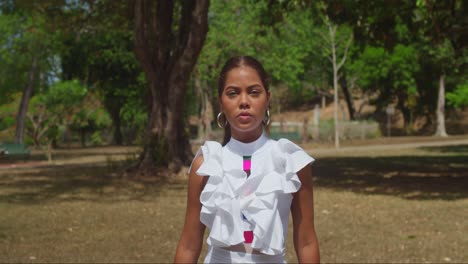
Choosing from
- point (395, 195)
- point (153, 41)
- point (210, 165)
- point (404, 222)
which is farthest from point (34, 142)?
point (210, 165)

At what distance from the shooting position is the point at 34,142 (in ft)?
168

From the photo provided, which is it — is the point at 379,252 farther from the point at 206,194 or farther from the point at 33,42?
the point at 33,42

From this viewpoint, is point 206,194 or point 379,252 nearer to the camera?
point 206,194

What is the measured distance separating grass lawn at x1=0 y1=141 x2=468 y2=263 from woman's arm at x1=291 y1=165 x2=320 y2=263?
6204 mm

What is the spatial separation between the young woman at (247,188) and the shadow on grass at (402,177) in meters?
13.5

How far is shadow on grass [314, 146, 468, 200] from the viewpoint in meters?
17.4

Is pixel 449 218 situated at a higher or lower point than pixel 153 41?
lower

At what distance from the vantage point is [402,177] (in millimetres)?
21750

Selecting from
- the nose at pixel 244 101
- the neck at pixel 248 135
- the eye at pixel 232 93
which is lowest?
the neck at pixel 248 135

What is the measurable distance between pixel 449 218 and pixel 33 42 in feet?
112

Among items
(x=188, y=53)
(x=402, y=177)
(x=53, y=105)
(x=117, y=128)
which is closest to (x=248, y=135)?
(x=188, y=53)

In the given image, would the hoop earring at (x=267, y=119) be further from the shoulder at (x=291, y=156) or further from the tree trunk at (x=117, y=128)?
the tree trunk at (x=117, y=128)

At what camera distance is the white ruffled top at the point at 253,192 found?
2.91 metres

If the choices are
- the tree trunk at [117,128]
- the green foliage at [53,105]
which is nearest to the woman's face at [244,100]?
the green foliage at [53,105]
